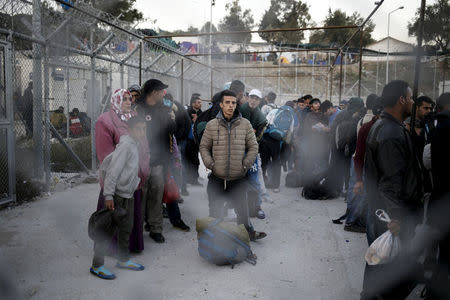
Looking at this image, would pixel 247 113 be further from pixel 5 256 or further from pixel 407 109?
pixel 5 256

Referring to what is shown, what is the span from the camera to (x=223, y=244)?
3.88m

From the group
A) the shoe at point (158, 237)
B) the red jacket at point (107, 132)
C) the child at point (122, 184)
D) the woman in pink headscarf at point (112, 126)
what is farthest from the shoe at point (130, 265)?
the red jacket at point (107, 132)

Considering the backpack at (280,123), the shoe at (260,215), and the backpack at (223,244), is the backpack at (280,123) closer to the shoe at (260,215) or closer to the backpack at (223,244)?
the shoe at (260,215)

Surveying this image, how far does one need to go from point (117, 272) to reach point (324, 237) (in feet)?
8.50

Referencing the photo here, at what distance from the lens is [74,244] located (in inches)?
175

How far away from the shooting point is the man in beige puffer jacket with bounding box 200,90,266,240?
4273 millimetres

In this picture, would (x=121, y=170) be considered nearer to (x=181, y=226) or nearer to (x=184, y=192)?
(x=181, y=226)

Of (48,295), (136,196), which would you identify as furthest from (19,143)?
(48,295)

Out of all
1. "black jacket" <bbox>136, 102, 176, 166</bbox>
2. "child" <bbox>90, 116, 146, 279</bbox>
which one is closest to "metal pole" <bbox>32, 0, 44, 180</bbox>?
"black jacket" <bbox>136, 102, 176, 166</bbox>

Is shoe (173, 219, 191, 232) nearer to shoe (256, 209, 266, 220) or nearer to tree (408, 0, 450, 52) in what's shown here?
shoe (256, 209, 266, 220)

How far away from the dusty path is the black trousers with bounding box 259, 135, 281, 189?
5.58 ft

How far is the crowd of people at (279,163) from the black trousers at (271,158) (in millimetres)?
23

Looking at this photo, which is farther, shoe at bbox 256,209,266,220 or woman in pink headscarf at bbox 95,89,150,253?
shoe at bbox 256,209,266,220

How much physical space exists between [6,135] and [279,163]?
471 centimetres
